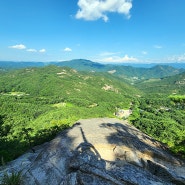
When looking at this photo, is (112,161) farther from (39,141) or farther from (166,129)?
(166,129)

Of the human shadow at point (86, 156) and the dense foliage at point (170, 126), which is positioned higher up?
the human shadow at point (86, 156)

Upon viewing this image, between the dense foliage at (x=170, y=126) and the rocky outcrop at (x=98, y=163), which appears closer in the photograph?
the rocky outcrop at (x=98, y=163)

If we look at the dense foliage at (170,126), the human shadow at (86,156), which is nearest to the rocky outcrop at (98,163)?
the human shadow at (86,156)

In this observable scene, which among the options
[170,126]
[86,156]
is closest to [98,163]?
[86,156]

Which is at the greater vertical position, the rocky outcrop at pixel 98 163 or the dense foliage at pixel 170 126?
the rocky outcrop at pixel 98 163

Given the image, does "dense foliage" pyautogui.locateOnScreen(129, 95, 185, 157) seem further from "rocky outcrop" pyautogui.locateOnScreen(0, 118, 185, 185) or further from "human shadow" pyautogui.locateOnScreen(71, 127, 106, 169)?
"human shadow" pyautogui.locateOnScreen(71, 127, 106, 169)

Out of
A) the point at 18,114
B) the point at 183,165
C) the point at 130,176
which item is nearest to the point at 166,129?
the point at 18,114

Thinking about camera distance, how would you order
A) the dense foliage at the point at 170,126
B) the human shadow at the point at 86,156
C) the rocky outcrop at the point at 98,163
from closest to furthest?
the rocky outcrop at the point at 98,163 < the human shadow at the point at 86,156 < the dense foliage at the point at 170,126

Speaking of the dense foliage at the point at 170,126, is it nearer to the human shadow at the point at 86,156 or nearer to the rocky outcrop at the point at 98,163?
the rocky outcrop at the point at 98,163

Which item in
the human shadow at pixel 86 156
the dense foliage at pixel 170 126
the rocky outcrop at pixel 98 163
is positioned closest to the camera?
the rocky outcrop at pixel 98 163
